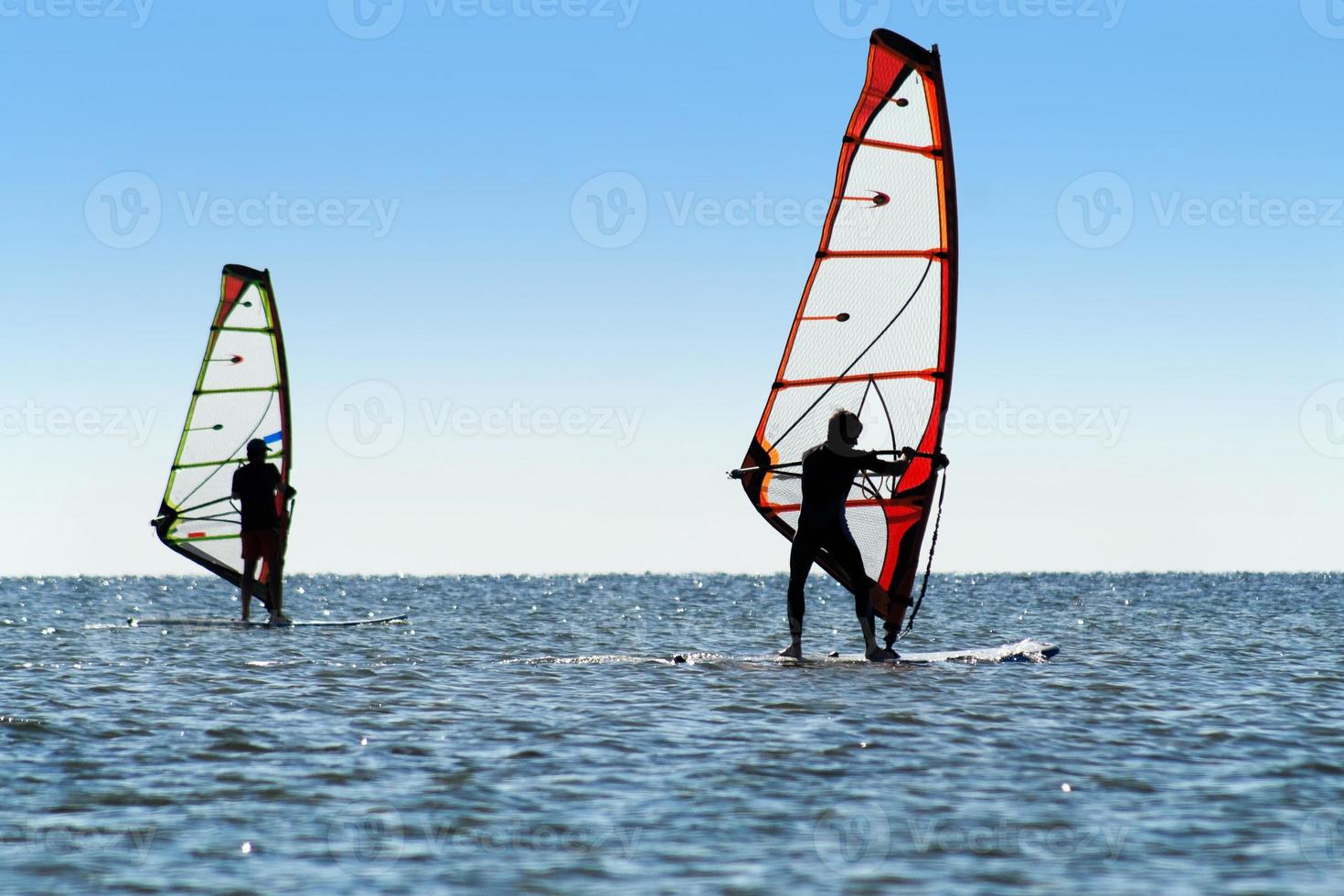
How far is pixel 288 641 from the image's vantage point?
50.8 ft

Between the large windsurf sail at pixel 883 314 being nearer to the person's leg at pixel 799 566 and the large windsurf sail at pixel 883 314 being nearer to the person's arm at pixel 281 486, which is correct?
the person's leg at pixel 799 566

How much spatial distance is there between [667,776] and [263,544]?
12.1 meters

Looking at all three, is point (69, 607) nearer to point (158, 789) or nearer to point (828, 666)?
point (828, 666)

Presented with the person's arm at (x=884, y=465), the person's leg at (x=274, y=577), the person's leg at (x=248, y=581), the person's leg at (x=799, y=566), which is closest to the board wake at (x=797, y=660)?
the person's leg at (x=799, y=566)

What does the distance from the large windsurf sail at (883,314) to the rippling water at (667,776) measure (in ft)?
5.69

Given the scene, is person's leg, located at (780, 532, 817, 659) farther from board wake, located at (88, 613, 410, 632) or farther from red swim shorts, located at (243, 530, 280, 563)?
board wake, located at (88, 613, 410, 632)

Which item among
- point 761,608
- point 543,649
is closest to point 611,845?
point 543,649

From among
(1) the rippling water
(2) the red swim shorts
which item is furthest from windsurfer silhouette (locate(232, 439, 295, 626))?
(1) the rippling water

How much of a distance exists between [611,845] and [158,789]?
90.8 inches

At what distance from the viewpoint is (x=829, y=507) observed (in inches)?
442

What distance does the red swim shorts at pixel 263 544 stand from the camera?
17344mm

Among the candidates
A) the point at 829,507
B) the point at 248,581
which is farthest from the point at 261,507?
the point at 829,507

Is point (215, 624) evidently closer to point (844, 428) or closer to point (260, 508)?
point (260, 508)

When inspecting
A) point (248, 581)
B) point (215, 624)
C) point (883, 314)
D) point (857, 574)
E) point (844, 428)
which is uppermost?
point (883, 314)
